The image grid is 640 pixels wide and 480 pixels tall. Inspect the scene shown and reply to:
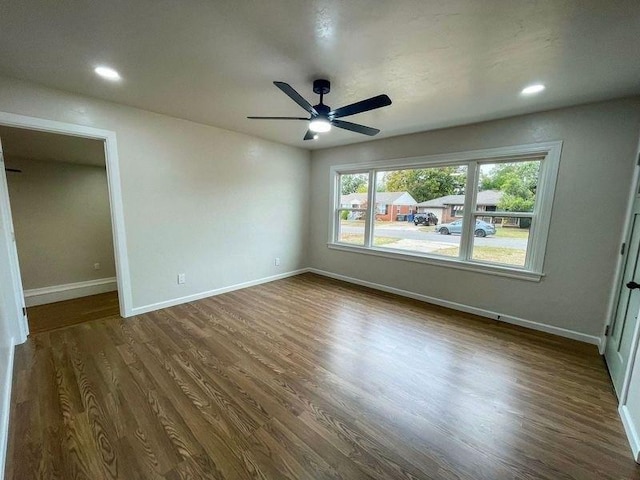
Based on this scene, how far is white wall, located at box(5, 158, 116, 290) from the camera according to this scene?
390 cm

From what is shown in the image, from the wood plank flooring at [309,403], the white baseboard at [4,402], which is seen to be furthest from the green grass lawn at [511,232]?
the white baseboard at [4,402]

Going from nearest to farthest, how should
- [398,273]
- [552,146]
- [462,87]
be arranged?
[462,87] → [552,146] → [398,273]

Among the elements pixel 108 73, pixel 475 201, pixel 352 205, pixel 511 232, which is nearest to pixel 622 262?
pixel 511 232

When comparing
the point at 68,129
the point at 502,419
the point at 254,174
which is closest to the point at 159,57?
the point at 68,129

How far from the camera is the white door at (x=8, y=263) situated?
2.43 m

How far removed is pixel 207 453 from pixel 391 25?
278 cm

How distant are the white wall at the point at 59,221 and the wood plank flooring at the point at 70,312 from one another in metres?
0.57

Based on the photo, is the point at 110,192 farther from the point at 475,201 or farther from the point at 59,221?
the point at 475,201

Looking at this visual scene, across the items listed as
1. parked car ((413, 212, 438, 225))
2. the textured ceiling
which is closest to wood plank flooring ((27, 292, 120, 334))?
the textured ceiling

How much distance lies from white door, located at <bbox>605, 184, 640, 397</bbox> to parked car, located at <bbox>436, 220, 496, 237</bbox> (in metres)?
1.19

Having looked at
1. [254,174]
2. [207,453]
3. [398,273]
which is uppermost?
[254,174]

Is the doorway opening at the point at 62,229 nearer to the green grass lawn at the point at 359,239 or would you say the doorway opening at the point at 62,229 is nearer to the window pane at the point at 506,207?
the green grass lawn at the point at 359,239

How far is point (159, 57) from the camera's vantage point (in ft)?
6.46

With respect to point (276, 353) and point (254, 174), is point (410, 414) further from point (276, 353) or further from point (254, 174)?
point (254, 174)
